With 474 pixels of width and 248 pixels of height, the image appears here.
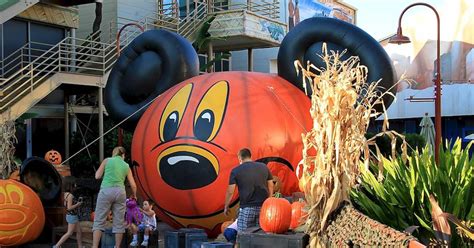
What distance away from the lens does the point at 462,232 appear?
14.7 feet

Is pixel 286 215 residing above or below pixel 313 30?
below

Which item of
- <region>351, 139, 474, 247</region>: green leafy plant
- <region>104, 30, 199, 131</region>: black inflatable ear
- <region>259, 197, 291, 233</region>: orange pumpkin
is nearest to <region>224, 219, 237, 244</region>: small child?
<region>259, 197, 291, 233</region>: orange pumpkin

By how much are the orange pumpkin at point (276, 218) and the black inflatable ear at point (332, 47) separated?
3.99 m

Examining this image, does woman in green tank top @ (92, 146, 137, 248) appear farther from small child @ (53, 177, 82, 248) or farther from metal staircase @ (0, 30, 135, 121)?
metal staircase @ (0, 30, 135, 121)

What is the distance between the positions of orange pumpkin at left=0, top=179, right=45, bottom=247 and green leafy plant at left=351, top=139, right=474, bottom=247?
5931mm

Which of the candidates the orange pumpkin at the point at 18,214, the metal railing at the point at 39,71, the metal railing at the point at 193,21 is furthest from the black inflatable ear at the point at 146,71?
the metal railing at the point at 193,21

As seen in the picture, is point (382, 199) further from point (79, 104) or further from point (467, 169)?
point (79, 104)

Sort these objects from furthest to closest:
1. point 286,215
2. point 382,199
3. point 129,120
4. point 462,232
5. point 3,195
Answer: point 129,120 → point 3,195 → point 286,215 → point 382,199 → point 462,232

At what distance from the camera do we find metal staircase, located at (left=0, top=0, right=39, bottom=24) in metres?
17.3

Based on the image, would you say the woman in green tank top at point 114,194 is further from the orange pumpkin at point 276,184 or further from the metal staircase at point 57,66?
the metal staircase at point 57,66

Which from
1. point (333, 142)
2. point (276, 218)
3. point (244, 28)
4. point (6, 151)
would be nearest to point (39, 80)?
point (6, 151)

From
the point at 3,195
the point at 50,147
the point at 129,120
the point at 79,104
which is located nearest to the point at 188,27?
the point at 79,104

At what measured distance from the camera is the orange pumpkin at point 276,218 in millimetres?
5434

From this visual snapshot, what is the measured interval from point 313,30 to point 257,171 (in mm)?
3177
